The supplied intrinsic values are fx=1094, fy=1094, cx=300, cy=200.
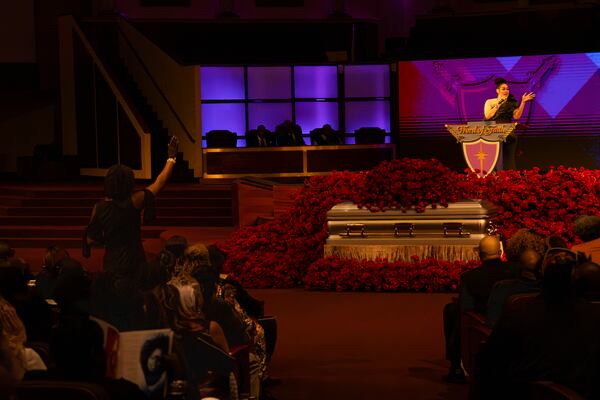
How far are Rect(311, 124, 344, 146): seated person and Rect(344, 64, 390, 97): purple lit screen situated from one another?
1.21 m

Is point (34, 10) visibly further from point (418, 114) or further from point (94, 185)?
point (418, 114)

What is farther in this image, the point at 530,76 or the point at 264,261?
the point at 530,76

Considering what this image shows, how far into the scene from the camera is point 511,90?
20.0m

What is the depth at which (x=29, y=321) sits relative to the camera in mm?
5426

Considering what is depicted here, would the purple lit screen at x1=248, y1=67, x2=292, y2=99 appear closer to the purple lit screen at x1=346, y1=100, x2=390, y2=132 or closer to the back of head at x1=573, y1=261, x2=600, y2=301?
the purple lit screen at x1=346, y1=100, x2=390, y2=132

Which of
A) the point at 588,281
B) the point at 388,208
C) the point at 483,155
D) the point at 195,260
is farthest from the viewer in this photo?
the point at 483,155

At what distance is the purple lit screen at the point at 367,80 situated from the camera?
21.1m

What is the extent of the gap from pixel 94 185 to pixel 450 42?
762 cm

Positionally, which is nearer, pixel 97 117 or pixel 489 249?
pixel 489 249

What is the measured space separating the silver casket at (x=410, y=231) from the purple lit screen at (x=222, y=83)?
946cm

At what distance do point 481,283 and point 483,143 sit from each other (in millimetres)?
7932

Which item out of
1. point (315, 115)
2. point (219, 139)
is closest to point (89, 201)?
point (219, 139)

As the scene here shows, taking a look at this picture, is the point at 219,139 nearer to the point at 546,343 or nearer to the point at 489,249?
the point at 489,249

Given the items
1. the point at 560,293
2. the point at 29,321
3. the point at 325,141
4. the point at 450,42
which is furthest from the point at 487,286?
the point at 450,42
